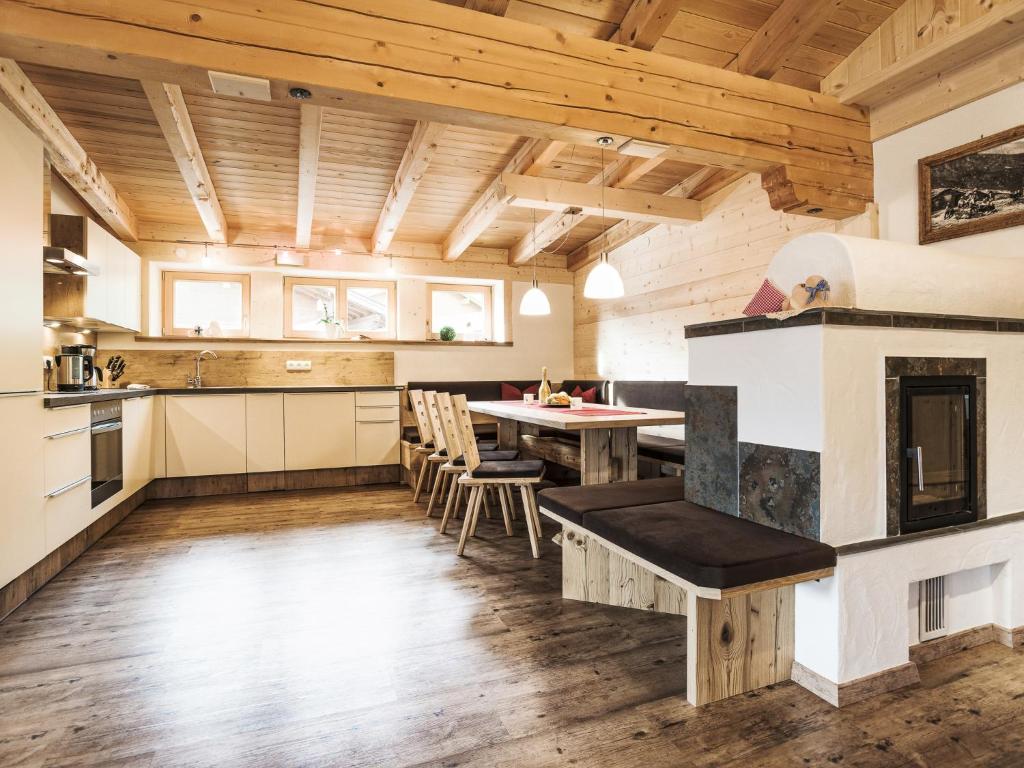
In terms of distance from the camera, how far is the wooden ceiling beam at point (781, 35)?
2.85 meters

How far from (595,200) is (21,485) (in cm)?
388

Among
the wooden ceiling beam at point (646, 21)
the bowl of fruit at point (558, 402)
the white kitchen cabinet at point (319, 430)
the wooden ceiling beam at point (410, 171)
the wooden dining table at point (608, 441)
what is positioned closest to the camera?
the wooden ceiling beam at point (646, 21)

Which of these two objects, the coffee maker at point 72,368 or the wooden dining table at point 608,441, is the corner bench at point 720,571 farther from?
the coffee maker at point 72,368

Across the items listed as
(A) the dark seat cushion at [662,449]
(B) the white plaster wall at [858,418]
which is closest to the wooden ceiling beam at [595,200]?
(A) the dark seat cushion at [662,449]

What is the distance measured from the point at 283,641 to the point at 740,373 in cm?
196

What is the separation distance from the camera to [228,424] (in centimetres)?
484

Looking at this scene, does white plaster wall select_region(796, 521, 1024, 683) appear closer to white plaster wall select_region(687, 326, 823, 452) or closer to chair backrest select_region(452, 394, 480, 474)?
white plaster wall select_region(687, 326, 823, 452)

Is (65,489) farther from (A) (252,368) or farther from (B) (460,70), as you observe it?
(B) (460,70)

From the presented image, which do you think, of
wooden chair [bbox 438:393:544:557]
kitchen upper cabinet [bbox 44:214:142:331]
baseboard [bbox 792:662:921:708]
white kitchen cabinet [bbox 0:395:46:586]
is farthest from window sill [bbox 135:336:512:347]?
baseboard [bbox 792:662:921:708]

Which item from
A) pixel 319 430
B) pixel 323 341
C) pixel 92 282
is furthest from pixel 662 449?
pixel 92 282

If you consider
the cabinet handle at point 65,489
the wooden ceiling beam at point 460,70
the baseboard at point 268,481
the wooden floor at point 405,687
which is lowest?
the wooden floor at point 405,687

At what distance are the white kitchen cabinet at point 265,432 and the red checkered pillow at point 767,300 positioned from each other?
13.5 ft

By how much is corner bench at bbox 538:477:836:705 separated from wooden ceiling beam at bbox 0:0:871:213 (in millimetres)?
1783

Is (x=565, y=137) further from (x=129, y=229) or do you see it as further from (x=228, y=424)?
(x=129, y=229)
